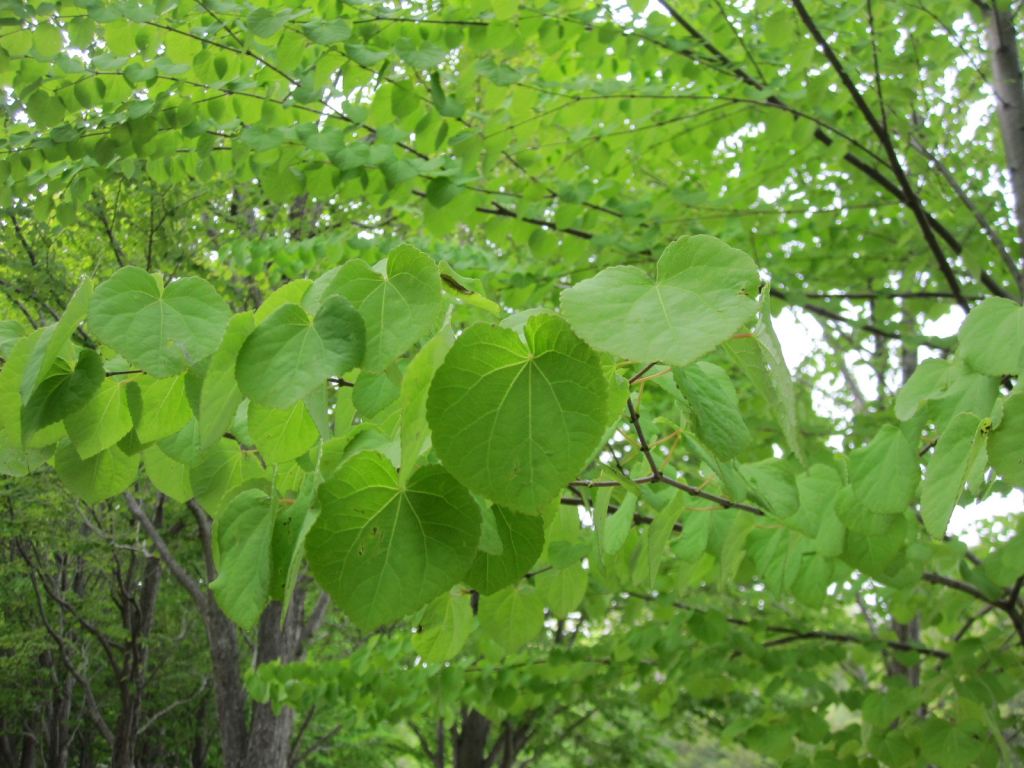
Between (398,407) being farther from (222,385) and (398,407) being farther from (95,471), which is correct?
(95,471)

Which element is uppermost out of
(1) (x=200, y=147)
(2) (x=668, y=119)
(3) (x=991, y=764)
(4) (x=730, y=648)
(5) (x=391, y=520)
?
(2) (x=668, y=119)

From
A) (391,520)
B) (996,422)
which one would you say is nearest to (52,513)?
(391,520)

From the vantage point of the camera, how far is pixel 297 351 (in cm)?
57

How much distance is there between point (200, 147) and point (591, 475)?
4.72ft

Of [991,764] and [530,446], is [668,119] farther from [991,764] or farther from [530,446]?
[530,446]

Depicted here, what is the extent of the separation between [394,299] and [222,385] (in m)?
0.15

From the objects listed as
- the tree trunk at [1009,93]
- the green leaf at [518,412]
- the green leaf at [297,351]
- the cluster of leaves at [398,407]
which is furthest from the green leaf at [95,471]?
the tree trunk at [1009,93]

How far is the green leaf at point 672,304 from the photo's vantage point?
465 mm

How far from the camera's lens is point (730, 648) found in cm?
251

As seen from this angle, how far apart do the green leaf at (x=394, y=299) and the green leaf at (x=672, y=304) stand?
0.12 meters

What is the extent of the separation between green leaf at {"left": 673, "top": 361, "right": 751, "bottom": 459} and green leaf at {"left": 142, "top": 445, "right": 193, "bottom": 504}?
569 millimetres

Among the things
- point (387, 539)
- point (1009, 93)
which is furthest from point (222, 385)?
point (1009, 93)

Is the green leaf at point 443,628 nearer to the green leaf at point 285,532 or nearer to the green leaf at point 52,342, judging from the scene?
the green leaf at point 285,532

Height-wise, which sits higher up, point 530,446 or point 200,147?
point 200,147
